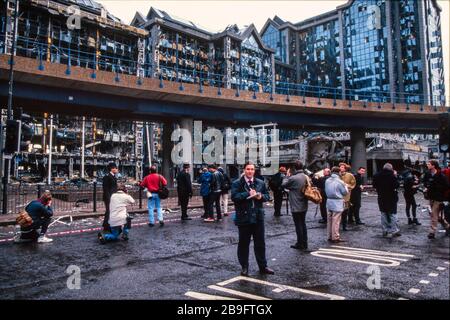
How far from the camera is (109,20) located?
66938 millimetres

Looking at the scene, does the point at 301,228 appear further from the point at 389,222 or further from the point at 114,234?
the point at 114,234

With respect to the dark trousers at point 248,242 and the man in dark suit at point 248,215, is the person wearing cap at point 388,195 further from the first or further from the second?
the dark trousers at point 248,242

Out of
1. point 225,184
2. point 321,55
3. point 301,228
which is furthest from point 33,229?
point 321,55

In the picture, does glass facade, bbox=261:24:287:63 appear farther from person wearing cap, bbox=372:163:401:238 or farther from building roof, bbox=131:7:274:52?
person wearing cap, bbox=372:163:401:238

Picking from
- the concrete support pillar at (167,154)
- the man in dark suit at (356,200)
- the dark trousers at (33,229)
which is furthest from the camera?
the concrete support pillar at (167,154)

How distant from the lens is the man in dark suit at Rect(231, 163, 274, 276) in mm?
5836

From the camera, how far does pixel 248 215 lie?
5.83 meters

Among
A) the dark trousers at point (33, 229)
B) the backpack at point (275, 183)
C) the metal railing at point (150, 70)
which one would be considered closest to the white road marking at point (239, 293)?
the dark trousers at point (33, 229)

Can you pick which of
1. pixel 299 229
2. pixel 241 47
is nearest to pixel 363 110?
pixel 299 229

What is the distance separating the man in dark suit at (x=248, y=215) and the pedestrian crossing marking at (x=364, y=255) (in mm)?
2008

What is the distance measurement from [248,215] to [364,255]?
10.4 ft

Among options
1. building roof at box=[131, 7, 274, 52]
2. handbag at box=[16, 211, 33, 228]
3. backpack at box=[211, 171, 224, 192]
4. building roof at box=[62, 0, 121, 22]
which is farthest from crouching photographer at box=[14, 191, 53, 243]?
building roof at box=[131, 7, 274, 52]

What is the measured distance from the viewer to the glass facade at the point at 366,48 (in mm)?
106062
